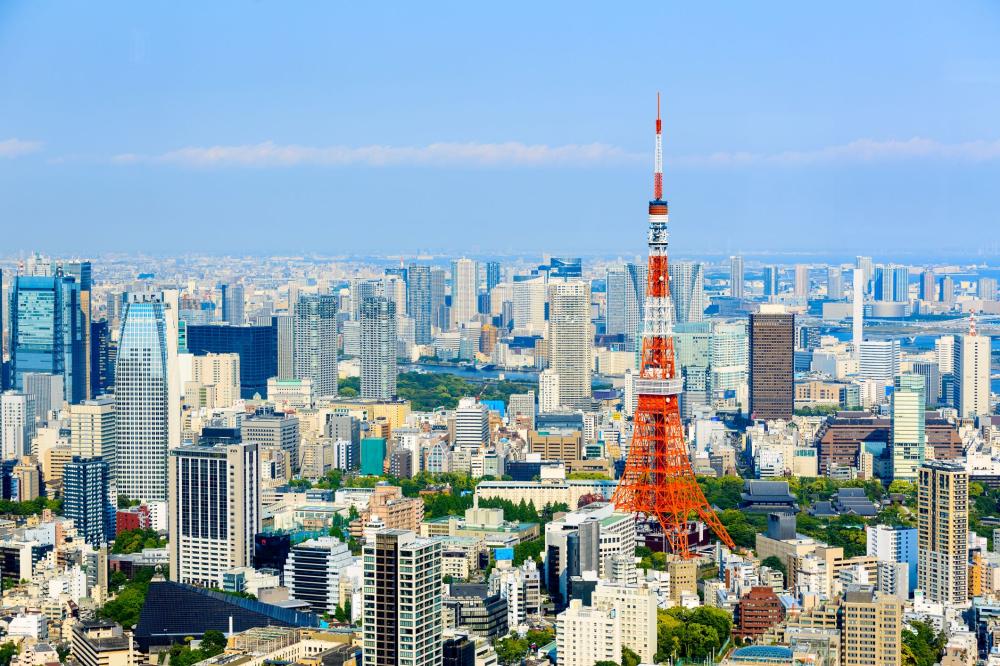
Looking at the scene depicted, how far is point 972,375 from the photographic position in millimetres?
24094

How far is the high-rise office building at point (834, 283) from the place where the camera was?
2838cm

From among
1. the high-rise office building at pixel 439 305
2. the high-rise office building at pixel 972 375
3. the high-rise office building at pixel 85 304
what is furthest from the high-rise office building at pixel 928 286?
the high-rise office building at pixel 85 304

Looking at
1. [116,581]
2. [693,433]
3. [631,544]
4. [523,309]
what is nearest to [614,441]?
[693,433]

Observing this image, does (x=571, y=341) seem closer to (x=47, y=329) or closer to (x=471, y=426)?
(x=471, y=426)

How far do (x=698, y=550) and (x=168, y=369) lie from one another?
625 cm

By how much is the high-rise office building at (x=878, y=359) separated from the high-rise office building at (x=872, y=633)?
1578 cm

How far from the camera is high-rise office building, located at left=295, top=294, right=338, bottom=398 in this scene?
26469mm

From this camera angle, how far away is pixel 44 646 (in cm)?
1094

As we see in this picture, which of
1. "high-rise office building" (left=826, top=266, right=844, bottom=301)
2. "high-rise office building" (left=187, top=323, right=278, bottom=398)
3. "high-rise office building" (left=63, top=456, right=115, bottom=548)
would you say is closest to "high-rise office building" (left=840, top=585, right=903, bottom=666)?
"high-rise office building" (left=63, top=456, right=115, bottom=548)

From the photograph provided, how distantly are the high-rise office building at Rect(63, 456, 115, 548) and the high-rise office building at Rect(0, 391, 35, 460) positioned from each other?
283cm

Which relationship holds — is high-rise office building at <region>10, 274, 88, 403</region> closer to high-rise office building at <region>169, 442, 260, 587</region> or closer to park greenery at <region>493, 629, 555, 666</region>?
high-rise office building at <region>169, 442, 260, 587</region>

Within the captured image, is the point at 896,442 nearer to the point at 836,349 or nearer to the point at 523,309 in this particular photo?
the point at 836,349

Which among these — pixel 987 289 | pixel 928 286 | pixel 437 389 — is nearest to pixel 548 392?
pixel 437 389

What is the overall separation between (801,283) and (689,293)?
2.01 metres
